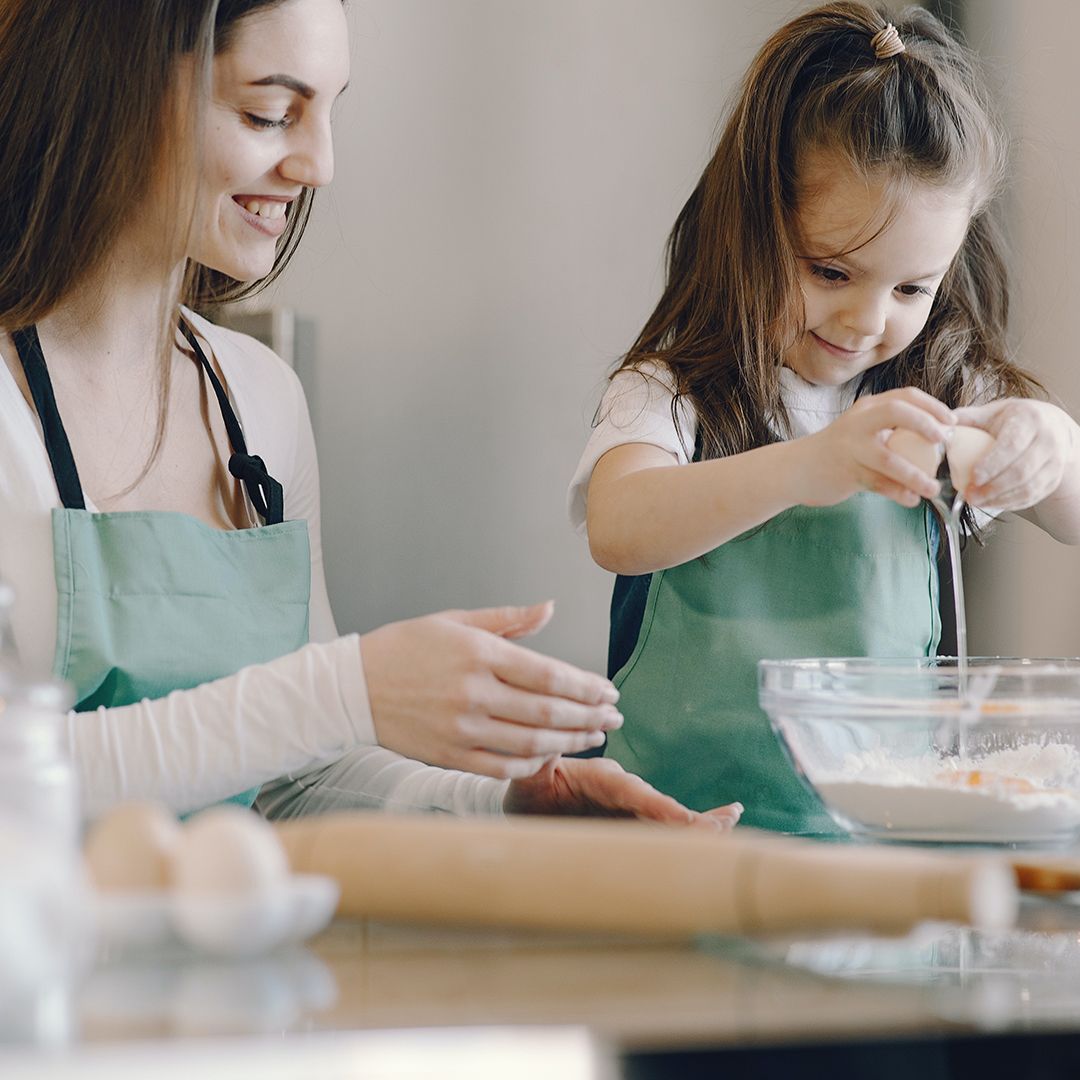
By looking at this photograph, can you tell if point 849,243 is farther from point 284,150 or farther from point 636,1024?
point 636,1024

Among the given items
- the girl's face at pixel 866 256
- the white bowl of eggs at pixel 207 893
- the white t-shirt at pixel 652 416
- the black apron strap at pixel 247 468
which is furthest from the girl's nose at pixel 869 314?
the white bowl of eggs at pixel 207 893

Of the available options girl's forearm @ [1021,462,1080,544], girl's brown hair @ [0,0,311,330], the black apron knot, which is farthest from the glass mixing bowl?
girl's brown hair @ [0,0,311,330]

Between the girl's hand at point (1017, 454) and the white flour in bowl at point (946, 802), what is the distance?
0.30 meters

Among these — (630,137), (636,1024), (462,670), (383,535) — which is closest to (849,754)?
(462,670)

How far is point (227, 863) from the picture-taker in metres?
0.41

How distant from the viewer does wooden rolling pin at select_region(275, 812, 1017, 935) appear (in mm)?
409

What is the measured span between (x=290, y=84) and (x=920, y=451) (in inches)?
25.7

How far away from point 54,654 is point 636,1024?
2.65 feet

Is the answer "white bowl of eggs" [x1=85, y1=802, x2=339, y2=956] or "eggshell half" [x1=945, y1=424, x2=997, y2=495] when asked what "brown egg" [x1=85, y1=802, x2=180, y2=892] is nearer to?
"white bowl of eggs" [x1=85, y1=802, x2=339, y2=956]

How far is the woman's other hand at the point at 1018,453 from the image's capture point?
949 mm

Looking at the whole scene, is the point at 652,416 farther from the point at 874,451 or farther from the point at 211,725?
the point at 211,725

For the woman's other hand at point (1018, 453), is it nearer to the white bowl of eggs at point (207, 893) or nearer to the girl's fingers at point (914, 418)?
the girl's fingers at point (914, 418)

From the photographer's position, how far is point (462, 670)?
0.75 meters

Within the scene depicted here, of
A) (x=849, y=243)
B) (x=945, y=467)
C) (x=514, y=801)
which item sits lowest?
(x=514, y=801)
